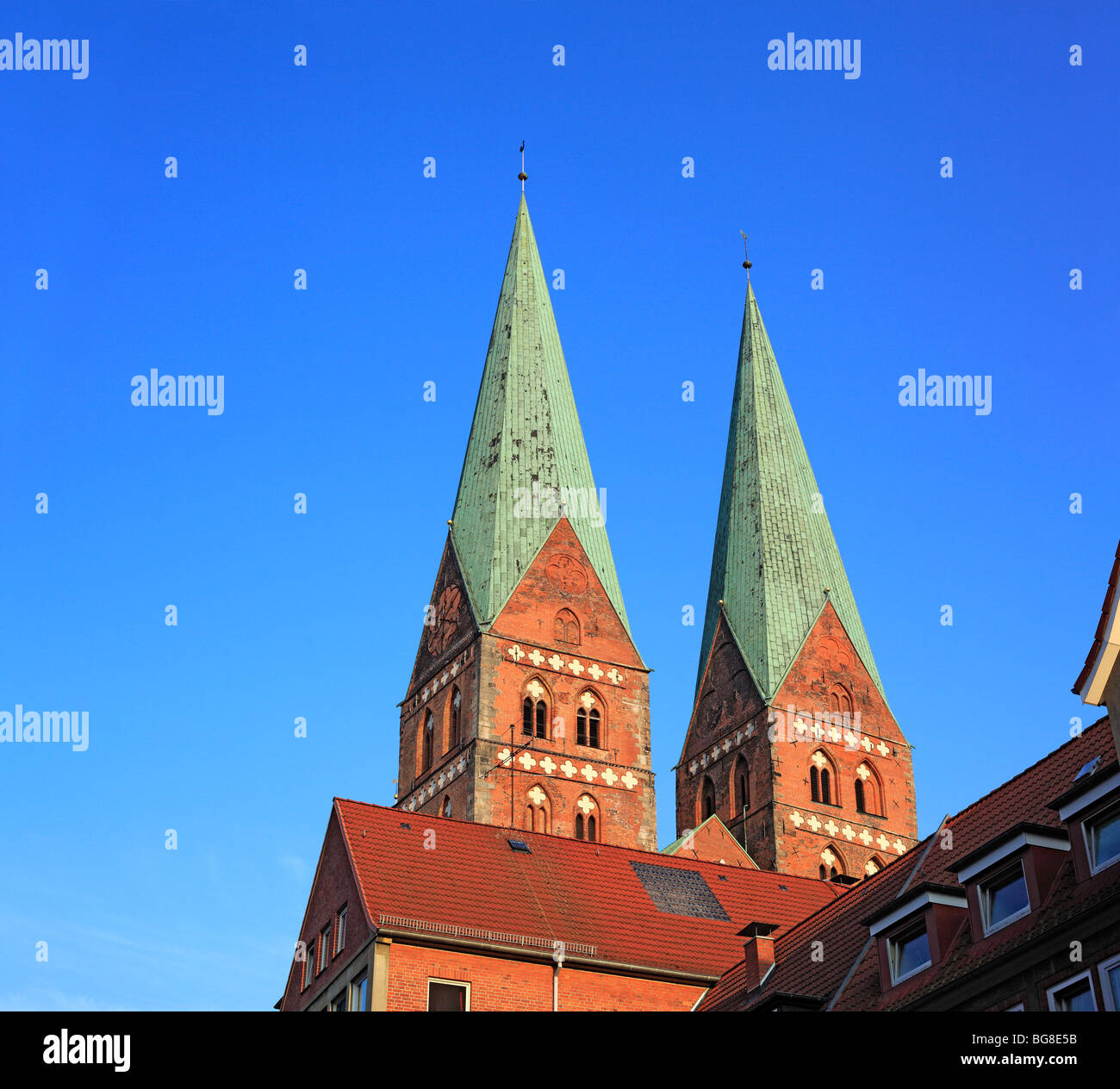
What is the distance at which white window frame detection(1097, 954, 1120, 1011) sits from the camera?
19016 mm

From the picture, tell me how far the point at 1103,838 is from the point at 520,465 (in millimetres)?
50614

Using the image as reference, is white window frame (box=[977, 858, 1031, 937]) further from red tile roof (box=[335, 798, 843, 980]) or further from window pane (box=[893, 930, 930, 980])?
red tile roof (box=[335, 798, 843, 980])

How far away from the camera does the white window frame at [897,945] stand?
2311 cm

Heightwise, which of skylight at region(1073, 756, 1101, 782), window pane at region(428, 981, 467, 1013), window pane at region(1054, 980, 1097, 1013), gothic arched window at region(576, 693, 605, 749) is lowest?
window pane at region(1054, 980, 1097, 1013)

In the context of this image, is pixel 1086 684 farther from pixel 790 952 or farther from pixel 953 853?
pixel 790 952

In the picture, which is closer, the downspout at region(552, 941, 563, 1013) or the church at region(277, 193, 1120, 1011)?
the downspout at region(552, 941, 563, 1013)

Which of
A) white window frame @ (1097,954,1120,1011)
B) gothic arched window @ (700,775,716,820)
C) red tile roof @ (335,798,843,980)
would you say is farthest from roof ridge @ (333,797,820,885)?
gothic arched window @ (700,775,716,820)

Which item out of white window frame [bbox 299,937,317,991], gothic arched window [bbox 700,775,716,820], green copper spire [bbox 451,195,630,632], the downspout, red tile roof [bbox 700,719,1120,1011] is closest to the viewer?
red tile roof [bbox 700,719,1120,1011]

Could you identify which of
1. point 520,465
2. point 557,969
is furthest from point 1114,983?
point 520,465

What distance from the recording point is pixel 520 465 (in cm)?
7031

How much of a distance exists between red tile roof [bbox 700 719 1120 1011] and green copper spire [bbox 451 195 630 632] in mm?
36953

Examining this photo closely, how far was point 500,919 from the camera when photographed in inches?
1195
